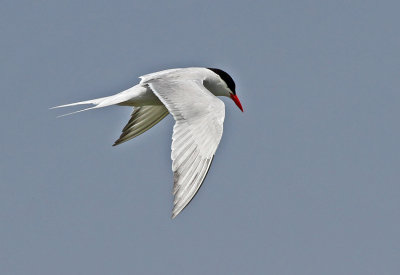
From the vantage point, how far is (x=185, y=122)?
36.2 feet

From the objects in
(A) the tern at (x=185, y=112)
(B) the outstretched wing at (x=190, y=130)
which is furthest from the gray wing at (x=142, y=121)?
(B) the outstretched wing at (x=190, y=130)

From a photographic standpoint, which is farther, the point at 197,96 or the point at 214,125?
the point at 197,96

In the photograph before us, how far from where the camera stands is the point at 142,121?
14.3 meters

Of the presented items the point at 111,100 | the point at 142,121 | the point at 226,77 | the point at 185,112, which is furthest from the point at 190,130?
the point at 226,77

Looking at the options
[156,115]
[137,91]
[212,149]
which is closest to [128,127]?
[156,115]

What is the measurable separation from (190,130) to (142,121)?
359 centimetres

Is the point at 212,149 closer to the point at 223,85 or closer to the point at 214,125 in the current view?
the point at 214,125

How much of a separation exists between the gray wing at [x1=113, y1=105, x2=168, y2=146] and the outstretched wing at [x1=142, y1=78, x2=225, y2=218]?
1.47 meters

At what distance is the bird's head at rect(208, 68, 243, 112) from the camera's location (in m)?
14.8

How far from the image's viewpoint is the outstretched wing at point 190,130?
384 inches

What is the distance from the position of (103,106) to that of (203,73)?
6.93 ft

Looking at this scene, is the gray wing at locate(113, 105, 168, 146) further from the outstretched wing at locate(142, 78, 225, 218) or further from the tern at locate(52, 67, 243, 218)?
the outstretched wing at locate(142, 78, 225, 218)

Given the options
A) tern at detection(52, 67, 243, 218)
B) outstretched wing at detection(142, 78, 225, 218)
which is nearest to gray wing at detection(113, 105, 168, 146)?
tern at detection(52, 67, 243, 218)

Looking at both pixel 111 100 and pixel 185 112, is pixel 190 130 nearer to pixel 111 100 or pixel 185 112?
pixel 185 112
